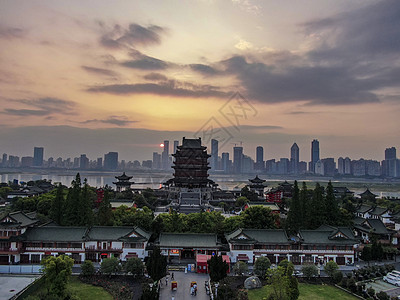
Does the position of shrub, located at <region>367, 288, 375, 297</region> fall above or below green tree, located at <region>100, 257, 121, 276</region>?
below

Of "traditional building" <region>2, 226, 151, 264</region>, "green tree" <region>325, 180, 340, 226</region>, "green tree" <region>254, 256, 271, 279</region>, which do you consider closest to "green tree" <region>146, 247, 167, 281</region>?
"traditional building" <region>2, 226, 151, 264</region>

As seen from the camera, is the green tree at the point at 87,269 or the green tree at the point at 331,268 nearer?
the green tree at the point at 87,269

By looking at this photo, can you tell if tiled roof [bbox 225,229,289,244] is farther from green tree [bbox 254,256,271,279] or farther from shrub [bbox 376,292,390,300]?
shrub [bbox 376,292,390,300]

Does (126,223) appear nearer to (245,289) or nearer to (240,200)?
(245,289)

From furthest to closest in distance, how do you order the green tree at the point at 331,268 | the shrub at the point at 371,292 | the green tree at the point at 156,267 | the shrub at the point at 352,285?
Result: the green tree at the point at 331,268
the shrub at the point at 352,285
the shrub at the point at 371,292
the green tree at the point at 156,267

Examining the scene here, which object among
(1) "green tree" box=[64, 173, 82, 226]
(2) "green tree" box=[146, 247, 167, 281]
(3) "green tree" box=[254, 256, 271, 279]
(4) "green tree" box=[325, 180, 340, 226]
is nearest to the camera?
(2) "green tree" box=[146, 247, 167, 281]

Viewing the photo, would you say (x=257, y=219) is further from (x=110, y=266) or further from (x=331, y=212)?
(x=110, y=266)

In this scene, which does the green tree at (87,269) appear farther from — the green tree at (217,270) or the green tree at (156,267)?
the green tree at (217,270)

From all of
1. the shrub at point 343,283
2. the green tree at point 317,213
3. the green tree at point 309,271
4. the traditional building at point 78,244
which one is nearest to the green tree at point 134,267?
the traditional building at point 78,244

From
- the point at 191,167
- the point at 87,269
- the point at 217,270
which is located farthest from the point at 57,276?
the point at 191,167

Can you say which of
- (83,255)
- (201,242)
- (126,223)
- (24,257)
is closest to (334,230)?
(201,242)
